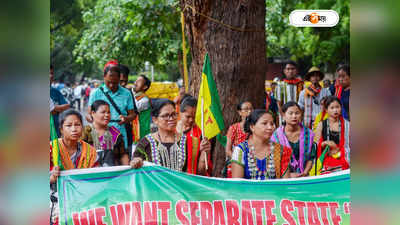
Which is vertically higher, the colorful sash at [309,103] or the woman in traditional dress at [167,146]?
the colorful sash at [309,103]

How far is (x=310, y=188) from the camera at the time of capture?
12.7 feet

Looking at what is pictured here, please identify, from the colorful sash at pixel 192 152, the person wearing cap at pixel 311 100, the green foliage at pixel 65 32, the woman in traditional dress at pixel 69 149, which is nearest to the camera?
the woman in traditional dress at pixel 69 149

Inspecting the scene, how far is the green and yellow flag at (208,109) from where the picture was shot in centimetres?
422

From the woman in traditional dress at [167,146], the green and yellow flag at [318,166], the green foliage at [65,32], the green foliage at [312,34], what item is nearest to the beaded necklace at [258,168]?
the woman in traditional dress at [167,146]

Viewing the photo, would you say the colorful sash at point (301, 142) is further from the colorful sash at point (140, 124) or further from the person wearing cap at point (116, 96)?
the colorful sash at point (140, 124)

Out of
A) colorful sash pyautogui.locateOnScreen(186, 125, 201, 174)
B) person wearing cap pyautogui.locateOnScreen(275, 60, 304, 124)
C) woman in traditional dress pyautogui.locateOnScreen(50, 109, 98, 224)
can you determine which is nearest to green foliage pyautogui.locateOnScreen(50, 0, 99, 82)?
woman in traditional dress pyautogui.locateOnScreen(50, 109, 98, 224)

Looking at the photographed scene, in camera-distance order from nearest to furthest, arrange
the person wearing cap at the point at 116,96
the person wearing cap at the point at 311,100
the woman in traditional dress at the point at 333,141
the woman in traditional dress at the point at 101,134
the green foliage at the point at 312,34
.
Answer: the woman in traditional dress at the point at 101,134 < the woman in traditional dress at the point at 333,141 < the person wearing cap at the point at 116,96 < the person wearing cap at the point at 311,100 < the green foliage at the point at 312,34

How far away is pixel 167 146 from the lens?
4.11 m

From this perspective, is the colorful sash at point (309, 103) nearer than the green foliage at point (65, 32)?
No

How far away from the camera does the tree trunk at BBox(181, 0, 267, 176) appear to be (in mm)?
4844

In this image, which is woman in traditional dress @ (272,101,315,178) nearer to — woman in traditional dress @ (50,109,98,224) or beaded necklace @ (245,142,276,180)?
beaded necklace @ (245,142,276,180)
